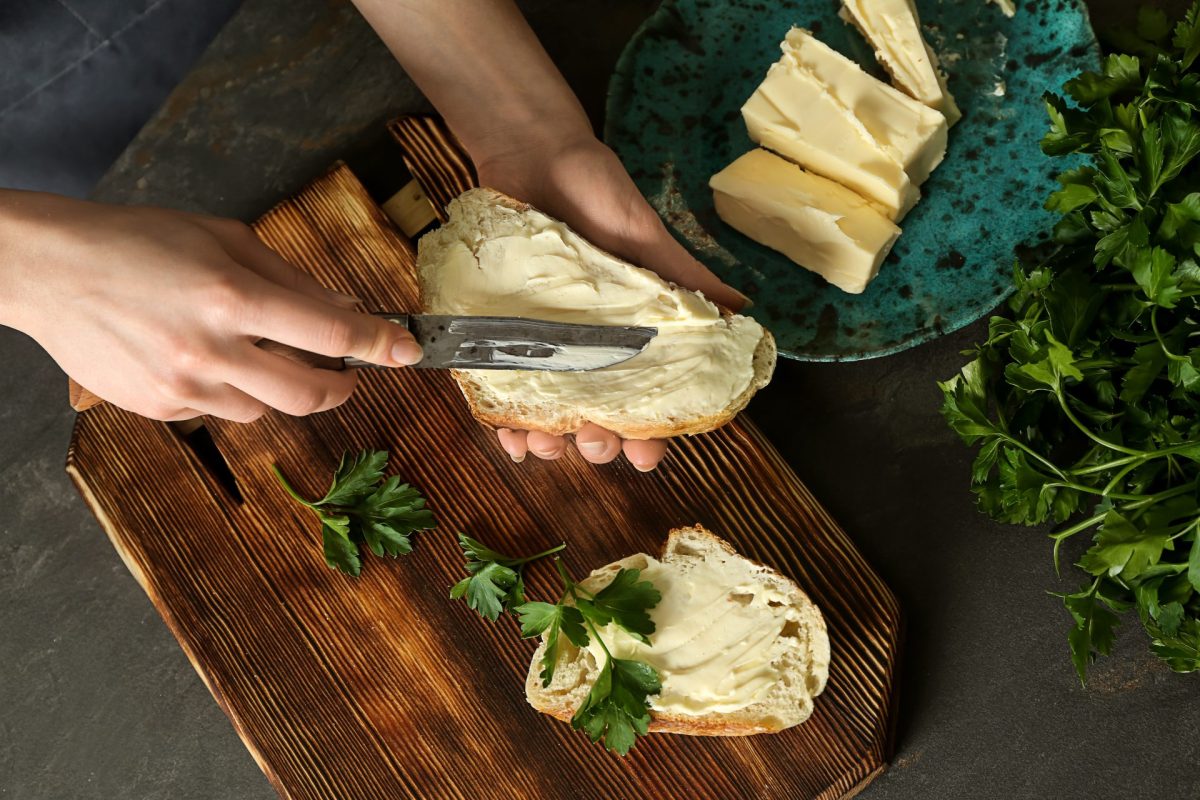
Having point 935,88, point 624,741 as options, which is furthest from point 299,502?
point 935,88

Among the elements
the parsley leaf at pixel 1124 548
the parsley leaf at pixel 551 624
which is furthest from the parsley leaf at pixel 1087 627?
the parsley leaf at pixel 551 624

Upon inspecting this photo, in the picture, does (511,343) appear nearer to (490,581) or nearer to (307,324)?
Result: (307,324)

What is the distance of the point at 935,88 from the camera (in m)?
2.39

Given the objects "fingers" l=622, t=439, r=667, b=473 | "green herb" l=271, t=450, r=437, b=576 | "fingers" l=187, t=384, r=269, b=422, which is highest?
"fingers" l=187, t=384, r=269, b=422

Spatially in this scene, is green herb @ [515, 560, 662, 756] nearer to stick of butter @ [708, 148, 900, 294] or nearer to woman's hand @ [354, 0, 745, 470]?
woman's hand @ [354, 0, 745, 470]

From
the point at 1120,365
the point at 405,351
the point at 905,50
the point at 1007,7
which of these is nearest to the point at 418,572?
the point at 405,351

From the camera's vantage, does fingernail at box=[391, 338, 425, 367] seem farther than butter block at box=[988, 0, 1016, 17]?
No

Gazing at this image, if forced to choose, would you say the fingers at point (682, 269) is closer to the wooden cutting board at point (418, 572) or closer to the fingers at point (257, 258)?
the wooden cutting board at point (418, 572)

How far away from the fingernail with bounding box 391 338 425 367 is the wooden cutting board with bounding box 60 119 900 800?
596 mm

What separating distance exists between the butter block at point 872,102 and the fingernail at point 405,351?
1.20 meters

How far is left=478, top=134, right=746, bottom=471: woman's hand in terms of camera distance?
2246 mm

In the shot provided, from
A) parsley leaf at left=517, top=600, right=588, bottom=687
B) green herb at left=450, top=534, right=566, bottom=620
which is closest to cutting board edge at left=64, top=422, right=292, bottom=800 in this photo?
green herb at left=450, top=534, right=566, bottom=620

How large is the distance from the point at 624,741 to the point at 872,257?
50.8 inches

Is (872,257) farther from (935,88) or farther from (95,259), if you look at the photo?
(95,259)
